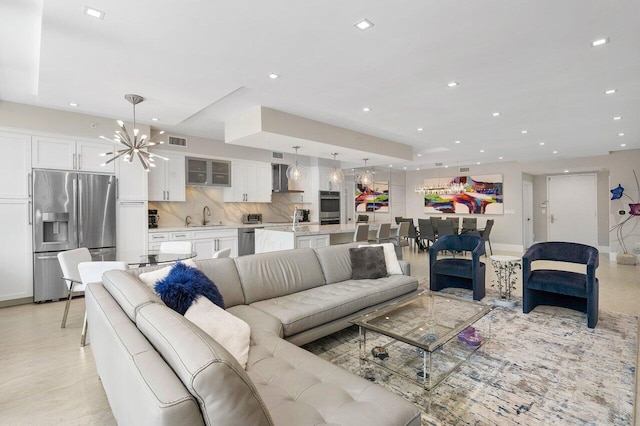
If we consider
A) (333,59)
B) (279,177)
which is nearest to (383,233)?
(279,177)

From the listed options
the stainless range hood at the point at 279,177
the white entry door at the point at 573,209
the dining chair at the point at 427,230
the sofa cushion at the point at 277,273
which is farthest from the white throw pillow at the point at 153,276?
the white entry door at the point at 573,209

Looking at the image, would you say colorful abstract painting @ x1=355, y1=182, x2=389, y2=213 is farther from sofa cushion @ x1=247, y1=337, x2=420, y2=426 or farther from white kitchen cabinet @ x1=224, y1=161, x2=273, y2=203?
sofa cushion @ x1=247, y1=337, x2=420, y2=426

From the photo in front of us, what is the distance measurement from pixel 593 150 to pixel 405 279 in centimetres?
675

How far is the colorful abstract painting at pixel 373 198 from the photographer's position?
11039 mm

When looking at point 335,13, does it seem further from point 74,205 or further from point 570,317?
point 74,205

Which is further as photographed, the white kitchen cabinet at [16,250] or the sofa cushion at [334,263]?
the white kitchen cabinet at [16,250]

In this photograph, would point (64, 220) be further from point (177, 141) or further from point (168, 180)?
point (177, 141)

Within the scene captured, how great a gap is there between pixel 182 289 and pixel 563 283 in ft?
12.4

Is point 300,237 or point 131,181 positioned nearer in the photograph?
point 300,237

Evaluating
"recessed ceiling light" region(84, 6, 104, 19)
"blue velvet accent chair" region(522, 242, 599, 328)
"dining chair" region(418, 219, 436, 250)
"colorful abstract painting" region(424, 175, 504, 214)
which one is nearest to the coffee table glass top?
"blue velvet accent chair" region(522, 242, 599, 328)

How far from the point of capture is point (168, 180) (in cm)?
582

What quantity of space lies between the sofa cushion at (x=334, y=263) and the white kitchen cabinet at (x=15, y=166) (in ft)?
13.0

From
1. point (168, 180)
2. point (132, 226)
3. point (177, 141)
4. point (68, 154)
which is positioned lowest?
point (132, 226)

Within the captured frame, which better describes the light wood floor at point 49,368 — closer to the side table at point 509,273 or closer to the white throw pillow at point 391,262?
the side table at point 509,273
